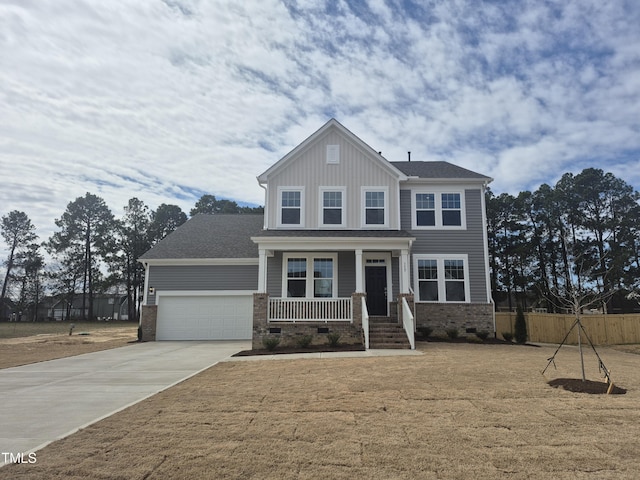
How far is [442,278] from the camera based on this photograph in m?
15.6

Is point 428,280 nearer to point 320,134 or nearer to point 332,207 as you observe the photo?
point 332,207

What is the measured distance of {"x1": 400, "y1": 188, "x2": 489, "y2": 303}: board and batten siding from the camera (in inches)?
613

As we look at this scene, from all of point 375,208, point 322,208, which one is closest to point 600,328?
point 375,208

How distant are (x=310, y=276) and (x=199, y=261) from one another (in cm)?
536

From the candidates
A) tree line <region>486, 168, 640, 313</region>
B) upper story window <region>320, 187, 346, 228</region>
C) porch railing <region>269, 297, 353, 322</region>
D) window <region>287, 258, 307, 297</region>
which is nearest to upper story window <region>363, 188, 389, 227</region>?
upper story window <region>320, 187, 346, 228</region>

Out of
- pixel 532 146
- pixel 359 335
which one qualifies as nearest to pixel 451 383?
pixel 359 335

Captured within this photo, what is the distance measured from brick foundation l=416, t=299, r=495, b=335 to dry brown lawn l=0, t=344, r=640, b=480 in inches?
307

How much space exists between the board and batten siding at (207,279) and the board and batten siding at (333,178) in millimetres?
3099

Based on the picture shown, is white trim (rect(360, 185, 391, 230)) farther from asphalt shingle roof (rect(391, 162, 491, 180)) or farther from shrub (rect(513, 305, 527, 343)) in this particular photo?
shrub (rect(513, 305, 527, 343))

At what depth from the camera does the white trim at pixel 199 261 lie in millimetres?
17266

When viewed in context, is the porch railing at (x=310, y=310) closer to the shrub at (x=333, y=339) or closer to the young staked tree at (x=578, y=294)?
the shrub at (x=333, y=339)

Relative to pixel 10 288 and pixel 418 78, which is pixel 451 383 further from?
pixel 10 288

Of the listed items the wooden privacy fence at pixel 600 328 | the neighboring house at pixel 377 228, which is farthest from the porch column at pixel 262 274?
the wooden privacy fence at pixel 600 328

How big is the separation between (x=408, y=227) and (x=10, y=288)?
157 feet
